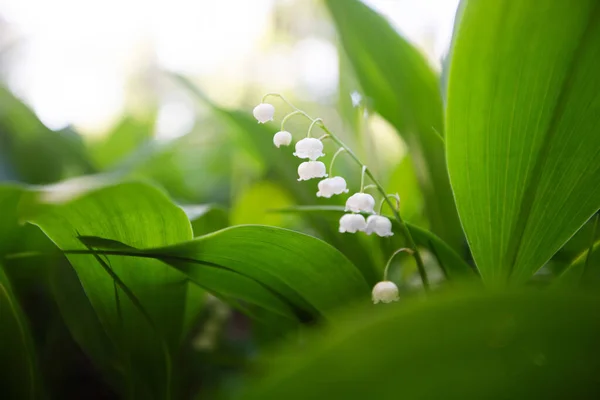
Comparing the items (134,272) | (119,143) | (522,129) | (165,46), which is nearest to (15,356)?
(134,272)

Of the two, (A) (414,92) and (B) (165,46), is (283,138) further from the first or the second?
(B) (165,46)

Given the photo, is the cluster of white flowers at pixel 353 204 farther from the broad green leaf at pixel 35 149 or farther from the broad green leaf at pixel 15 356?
the broad green leaf at pixel 35 149

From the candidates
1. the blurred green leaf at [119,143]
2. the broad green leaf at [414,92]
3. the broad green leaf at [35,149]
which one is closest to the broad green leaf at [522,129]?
the broad green leaf at [414,92]

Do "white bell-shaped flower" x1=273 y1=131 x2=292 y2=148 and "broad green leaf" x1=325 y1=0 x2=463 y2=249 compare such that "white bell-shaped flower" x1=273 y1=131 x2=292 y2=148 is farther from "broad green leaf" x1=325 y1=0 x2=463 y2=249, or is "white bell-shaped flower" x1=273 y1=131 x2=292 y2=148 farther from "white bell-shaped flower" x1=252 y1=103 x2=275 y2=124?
"broad green leaf" x1=325 y1=0 x2=463 y2=249

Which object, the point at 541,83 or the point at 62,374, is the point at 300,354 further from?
the point at 62,374

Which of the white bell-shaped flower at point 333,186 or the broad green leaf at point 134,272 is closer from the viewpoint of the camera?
the broad green leaf at point 134,272

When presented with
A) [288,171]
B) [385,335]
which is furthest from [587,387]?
[288,171]

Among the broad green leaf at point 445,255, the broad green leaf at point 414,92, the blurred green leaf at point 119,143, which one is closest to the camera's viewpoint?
the broad green leaf at point 445,255
